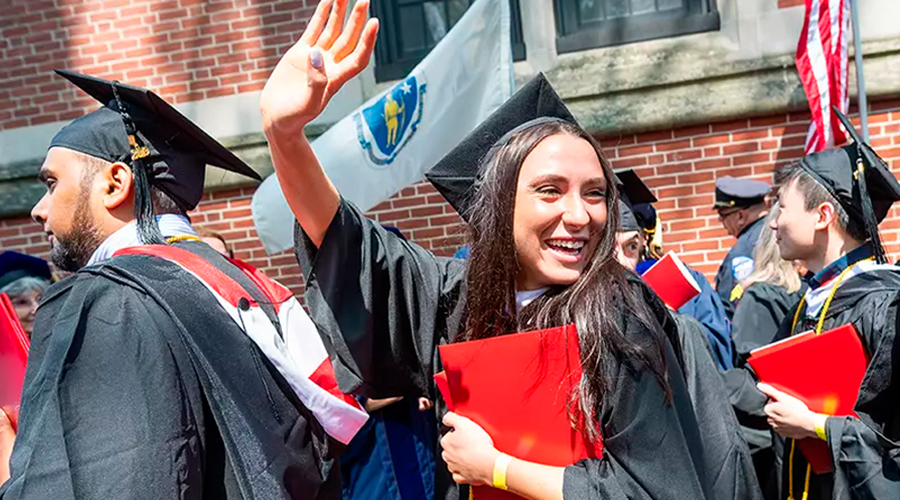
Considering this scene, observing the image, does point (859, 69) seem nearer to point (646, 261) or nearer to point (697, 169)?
point (697, 169)

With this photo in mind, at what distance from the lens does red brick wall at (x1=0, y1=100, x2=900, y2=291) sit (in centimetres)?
621

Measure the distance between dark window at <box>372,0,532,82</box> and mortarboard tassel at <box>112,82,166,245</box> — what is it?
464cm

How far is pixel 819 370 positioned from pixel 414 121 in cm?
300

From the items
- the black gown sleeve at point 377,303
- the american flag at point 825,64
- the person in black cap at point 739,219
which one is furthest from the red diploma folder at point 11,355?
the american flag at point 825,64

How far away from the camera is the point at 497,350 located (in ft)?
6.28

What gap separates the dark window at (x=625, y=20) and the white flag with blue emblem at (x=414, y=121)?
3.92 feet

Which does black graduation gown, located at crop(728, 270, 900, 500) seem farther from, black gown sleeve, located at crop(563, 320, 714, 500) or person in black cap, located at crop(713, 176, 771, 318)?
person in black cap, located at crop(713, 176, 771, 318)

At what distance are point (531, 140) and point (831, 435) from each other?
1.62 m

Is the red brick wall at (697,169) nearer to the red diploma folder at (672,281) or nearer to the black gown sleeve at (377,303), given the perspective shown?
the red diploma folder at (672,281)

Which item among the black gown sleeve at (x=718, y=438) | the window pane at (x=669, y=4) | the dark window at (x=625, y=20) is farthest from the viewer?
the window pane at (x=669, y=4)

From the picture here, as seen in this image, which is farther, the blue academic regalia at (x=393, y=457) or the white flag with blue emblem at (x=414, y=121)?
the white flag with blue emblem at (x=414, y=121)

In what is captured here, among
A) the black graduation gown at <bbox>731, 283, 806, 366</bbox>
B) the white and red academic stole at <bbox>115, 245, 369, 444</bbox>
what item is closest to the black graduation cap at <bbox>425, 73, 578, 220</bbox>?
the white and red academic stole at <bbox>115, 245, 369, 444</bbox>

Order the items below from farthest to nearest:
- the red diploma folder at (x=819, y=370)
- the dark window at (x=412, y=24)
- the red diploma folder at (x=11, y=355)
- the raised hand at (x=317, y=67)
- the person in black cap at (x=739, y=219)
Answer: the dark window at (x=412, y=24) → the person in black cap at (x=739, y=219) → the red diploma folder at (x=819, y=370) → the red diploma folder at (x=11, y=355) → the raised hand at (x=317, y=67)

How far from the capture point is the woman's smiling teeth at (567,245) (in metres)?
1.99
